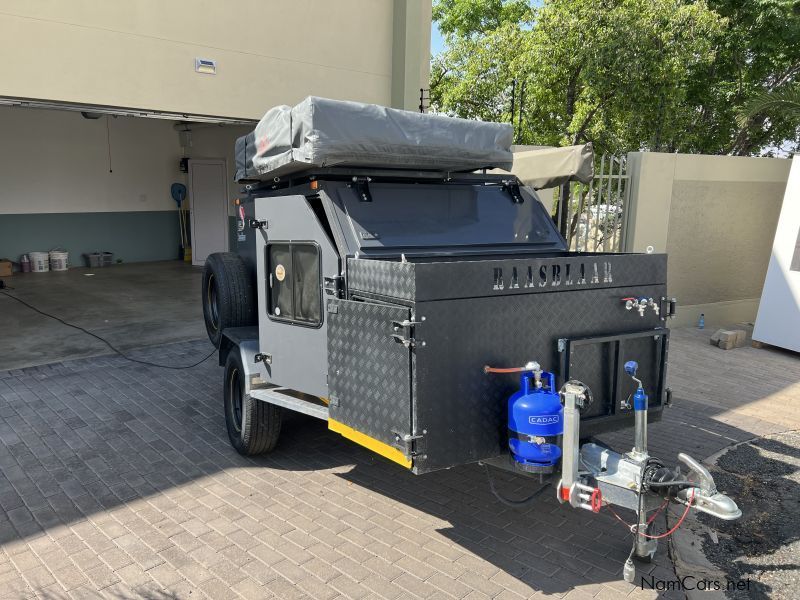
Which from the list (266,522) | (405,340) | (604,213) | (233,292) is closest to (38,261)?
(233,292)


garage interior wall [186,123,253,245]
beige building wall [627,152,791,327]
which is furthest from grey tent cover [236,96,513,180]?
garage interior wall [186,123,253,245]

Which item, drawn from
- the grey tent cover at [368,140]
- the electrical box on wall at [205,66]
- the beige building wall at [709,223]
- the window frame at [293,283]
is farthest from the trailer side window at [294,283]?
the beige building wall at [709,223]

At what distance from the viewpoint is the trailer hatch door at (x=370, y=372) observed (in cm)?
323

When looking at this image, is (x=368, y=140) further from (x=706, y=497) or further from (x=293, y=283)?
(x=706, y=497)

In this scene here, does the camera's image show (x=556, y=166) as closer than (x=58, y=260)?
Yes

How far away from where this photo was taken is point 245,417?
487cm

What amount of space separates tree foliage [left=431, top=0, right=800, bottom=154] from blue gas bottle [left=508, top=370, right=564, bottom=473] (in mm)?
10398

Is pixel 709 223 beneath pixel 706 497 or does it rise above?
above

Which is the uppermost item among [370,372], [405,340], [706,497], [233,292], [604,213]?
[604,213]

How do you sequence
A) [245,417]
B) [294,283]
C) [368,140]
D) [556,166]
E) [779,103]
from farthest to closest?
[779,103] → [556,166] → [245,417] → [294,283] → [368,140]

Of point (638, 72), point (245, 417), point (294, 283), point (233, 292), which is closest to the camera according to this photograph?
point (294, 283)

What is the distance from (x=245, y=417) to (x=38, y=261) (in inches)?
496

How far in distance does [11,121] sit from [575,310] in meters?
15.1

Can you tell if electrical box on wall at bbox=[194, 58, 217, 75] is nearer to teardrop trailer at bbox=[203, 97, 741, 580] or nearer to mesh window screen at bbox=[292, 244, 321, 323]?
teardrop trailer at bbox=[203, 97, 741, 580]
